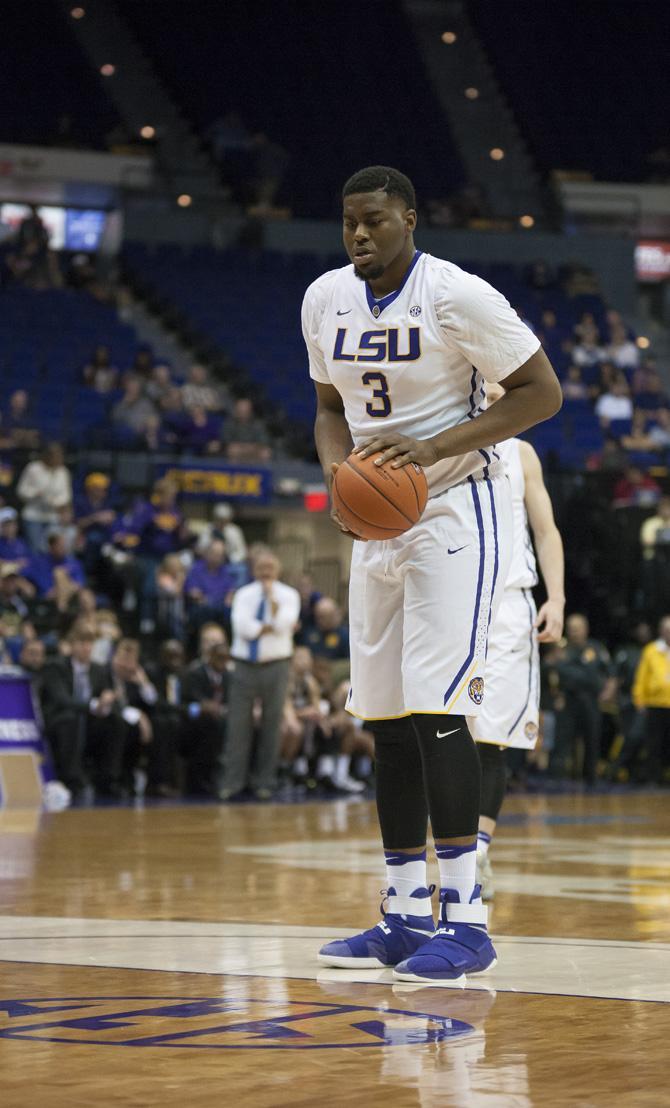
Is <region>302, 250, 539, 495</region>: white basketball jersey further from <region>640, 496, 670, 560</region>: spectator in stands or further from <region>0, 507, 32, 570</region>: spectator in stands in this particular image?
<region>640, 496, 670, 560</region>: spectator in stands

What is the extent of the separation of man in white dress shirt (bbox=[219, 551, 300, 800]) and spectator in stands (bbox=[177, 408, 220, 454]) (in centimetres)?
560

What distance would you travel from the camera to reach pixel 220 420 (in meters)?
20.0

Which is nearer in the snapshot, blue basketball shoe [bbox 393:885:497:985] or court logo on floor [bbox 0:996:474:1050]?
court logo on floor [bbox 0:996:474:1050]

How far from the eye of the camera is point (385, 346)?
446 centimetres

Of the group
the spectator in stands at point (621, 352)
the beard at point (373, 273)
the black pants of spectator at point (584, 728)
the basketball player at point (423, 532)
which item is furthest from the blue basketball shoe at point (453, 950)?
the spectator in stands at point (621, 352)

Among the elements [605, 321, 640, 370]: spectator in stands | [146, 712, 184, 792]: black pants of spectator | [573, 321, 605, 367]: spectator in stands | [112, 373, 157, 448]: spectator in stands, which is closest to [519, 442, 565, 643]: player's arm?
[146, 712, 184, 792]: black pants of spectator

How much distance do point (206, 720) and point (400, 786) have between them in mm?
9678

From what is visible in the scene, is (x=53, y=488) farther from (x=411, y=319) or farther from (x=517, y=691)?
(x=411, y=319)

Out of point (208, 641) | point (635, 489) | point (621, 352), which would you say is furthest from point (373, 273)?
point (621, 352)

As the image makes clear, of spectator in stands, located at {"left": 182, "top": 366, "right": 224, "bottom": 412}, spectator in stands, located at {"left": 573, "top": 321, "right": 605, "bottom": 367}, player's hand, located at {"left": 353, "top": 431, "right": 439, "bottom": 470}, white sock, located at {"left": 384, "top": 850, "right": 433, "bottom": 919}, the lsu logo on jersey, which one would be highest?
spectator in stands, located at {"left": 573, "top": 321, "right": 605, "bottom": 367}

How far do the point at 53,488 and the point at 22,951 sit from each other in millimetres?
12163

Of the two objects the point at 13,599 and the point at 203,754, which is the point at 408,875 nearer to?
the point at 203,754

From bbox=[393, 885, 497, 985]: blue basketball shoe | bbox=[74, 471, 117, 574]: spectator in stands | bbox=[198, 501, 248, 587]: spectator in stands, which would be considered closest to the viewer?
bbox=[393, 885, 497, 985]: blue basketball shoe

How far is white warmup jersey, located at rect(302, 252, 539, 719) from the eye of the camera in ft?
14.4
